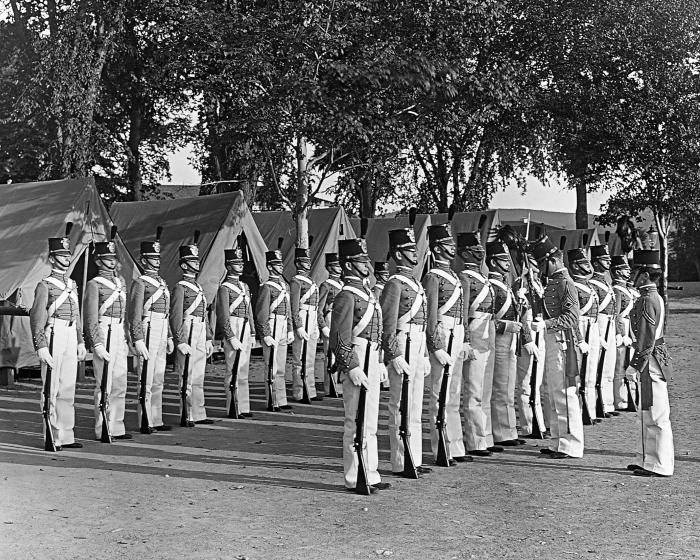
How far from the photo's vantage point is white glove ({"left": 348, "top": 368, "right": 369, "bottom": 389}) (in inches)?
326

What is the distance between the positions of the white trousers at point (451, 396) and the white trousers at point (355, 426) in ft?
3.84

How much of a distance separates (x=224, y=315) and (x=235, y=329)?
0.87ft

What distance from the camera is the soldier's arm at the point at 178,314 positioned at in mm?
12000

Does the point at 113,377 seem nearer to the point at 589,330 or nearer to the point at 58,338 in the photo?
the point at 58,338

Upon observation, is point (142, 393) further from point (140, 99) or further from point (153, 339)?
point (140, 99)

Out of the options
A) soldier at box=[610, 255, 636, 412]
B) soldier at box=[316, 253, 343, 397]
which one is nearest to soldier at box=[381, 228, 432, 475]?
soldier at box=[610, 255, 636, 412]

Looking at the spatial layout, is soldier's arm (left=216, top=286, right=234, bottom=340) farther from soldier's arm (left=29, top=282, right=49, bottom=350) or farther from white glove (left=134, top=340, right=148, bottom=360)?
soldier's arm (left=29, top=282, right=49, bottom=350)

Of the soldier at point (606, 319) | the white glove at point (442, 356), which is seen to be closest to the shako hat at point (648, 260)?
the white glove at point (442, 356)

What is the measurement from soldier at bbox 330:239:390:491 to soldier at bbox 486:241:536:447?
7.27ft

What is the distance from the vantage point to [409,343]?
29.1ft

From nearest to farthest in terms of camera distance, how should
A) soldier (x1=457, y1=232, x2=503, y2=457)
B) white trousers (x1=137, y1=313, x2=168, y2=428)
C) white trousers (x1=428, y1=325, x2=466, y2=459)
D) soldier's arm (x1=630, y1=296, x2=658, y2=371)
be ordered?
soldier's arm (x1=630, y1=296, x2=658, y2=371) < white trousers (x1=428, y1=325, x2=466, y2=459) < soldier (x1=457, y1=232, x2=503, y2=457) < white trousers (x1=137, y1=313, x2=168, y2=428)

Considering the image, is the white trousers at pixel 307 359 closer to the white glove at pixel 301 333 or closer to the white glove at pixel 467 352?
the white glove at pixel 301 333

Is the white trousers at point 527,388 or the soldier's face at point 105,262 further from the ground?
the soldier's face at point 105,262

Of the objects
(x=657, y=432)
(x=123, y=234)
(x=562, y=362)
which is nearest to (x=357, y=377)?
(x=562, y=362)
